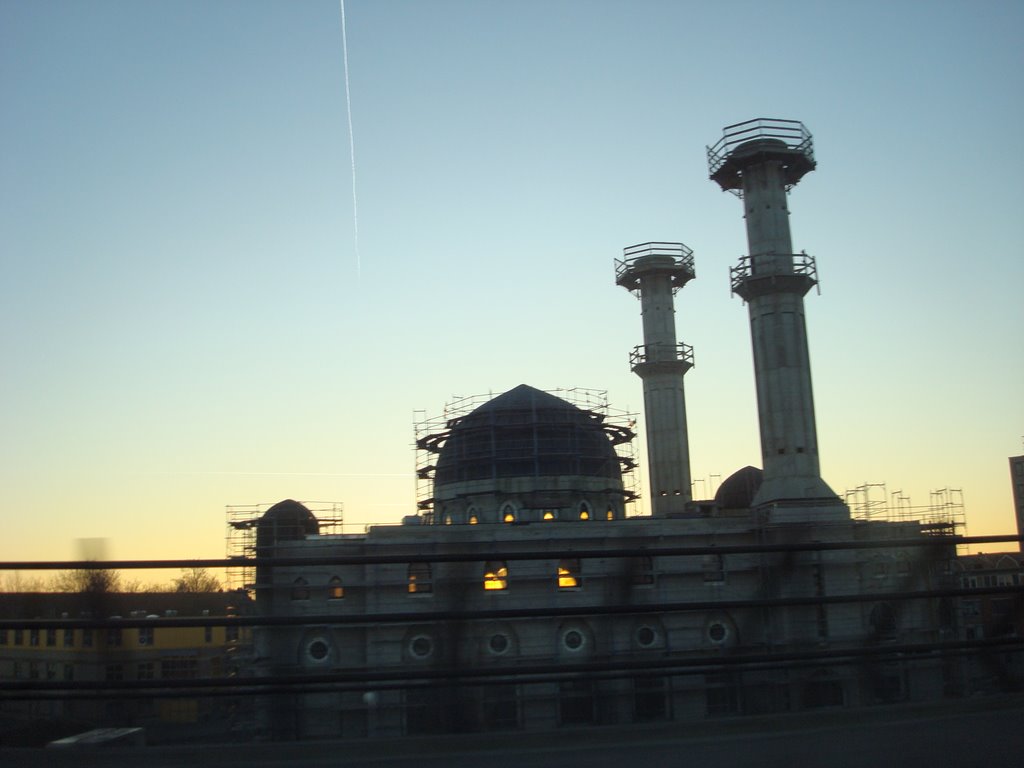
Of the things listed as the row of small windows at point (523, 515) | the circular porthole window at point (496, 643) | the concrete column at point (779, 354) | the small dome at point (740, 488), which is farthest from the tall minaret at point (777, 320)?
the circular porthole window at point (496, 643)

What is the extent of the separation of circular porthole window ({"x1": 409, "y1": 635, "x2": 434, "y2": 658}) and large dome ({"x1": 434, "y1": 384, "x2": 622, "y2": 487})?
127 ft

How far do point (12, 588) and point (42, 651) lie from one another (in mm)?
401

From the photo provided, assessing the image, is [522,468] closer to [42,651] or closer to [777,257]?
[777,257]

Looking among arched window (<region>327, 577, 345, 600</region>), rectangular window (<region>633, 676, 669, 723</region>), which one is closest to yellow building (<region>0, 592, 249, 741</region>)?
arched window (<region>327, 577, 345, 600</region>)

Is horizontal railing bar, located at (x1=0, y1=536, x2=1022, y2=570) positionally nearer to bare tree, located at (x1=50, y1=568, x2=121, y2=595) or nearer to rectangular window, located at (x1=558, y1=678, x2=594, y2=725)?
bare tree, located at (x1=50, y1=568, x2=121, y2=595)

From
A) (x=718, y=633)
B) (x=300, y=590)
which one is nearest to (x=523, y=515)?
(x=718, y=633)

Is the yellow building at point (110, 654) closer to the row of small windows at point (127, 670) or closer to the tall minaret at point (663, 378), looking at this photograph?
the row of small windows at point (127, 670)

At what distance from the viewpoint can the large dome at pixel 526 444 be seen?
148 feet

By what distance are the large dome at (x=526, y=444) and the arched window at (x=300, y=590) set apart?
129ft

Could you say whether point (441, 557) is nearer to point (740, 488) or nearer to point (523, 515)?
point (523, 515)

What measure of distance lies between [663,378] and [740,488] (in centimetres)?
1149

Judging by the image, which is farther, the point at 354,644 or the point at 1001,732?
the point at 354,644

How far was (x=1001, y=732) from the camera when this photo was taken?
210 inches

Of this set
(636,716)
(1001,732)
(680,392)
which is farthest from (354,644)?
(680,392)
